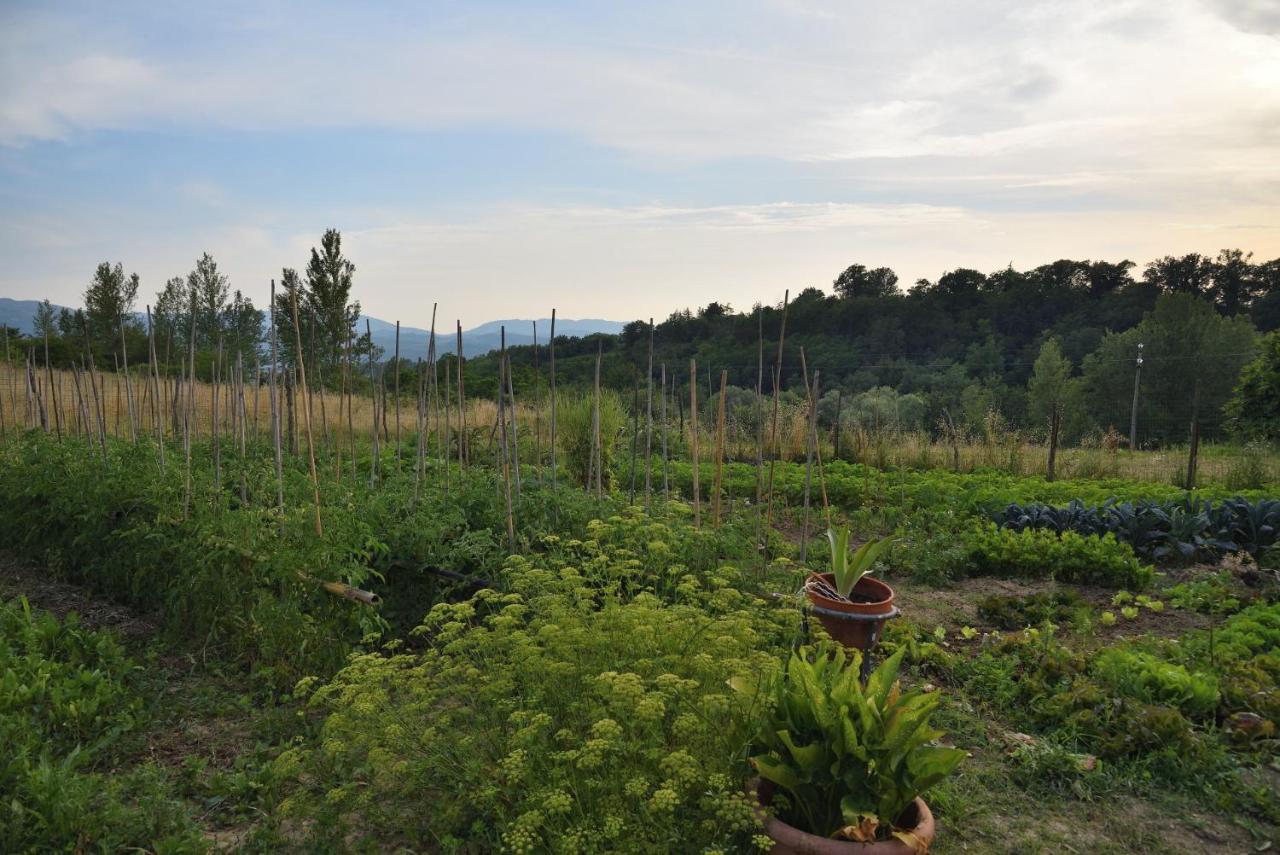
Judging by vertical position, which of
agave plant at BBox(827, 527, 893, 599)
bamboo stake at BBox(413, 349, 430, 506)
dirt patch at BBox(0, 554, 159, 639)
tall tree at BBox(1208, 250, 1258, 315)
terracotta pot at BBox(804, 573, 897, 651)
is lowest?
dirt patch at BBox(0, 554, 159, 639)

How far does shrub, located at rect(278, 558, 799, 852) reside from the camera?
235 cm

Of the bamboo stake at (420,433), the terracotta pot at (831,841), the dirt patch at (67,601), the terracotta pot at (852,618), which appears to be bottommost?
the dirt patch at (67,601)

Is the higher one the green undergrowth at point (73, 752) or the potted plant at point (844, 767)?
the potted plant at point (844, 767)

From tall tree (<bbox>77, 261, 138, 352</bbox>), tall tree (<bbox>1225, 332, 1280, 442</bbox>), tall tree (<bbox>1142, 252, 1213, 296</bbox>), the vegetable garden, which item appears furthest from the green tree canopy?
tall tree (<bbox>1142, 252, 1213, 296</bbox>)

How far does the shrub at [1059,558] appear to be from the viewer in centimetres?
606

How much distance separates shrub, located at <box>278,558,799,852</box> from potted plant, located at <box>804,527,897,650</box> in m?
0.71

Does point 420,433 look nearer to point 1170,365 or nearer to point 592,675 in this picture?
point 592,675

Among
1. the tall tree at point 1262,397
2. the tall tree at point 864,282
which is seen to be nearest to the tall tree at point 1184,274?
the tall tree at point 864,282

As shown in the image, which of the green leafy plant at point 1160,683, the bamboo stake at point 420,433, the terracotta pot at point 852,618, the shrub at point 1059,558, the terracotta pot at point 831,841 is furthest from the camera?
the shrub at point 1059,558

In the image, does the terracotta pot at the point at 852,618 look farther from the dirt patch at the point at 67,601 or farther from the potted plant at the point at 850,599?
the dirt patch at the point at 67,601

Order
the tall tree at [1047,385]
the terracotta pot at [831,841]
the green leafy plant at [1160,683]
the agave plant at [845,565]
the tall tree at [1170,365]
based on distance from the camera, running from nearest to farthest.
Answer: the terracotta pot at [831,841]
the green leafy plant at [1160,683]
the agave plant at [845,565]
the tall tree at [1170,365]
the tall tree at [1047,385]

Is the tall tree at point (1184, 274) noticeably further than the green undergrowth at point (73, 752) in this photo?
Yes

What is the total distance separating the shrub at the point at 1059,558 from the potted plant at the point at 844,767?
437 cm

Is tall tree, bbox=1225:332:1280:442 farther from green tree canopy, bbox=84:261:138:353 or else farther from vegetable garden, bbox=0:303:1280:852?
green tree canopy, bbox=84:261:138:353
